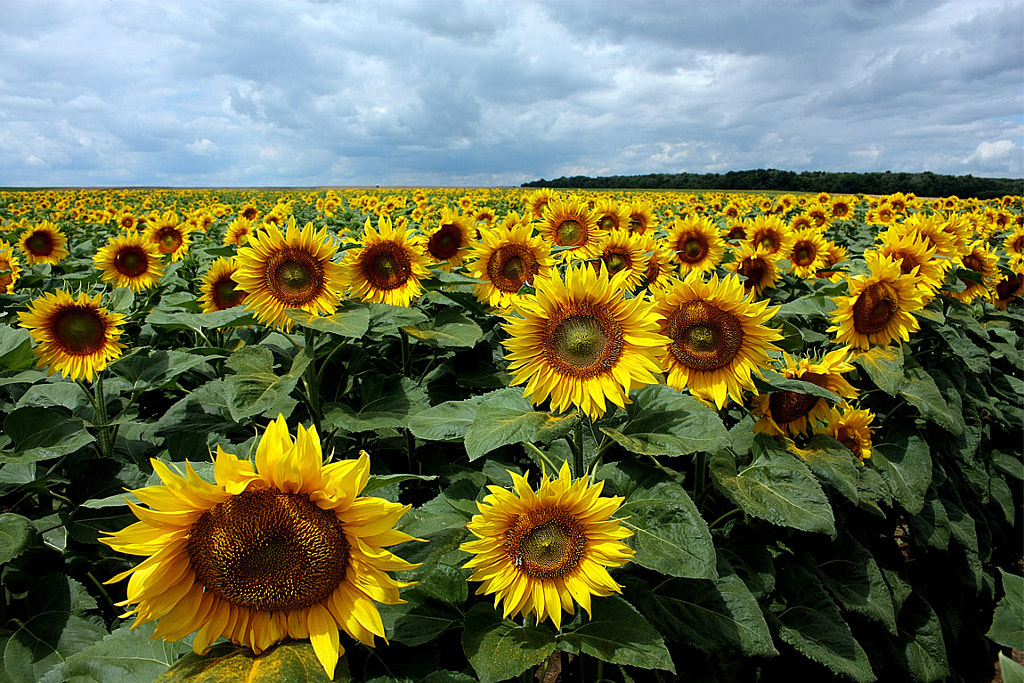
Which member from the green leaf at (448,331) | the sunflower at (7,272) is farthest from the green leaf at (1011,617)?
the sunflower at (7,272)

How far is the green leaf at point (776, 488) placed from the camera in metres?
1.94

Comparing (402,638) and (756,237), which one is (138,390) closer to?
(402,638)

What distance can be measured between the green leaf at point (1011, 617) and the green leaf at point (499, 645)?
184cm

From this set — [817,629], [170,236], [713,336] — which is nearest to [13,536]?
[713,336]

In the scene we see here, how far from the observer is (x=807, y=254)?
5.40 metres

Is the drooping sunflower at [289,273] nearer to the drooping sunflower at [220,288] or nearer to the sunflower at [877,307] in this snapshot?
the drooping sunflower at [220,288]

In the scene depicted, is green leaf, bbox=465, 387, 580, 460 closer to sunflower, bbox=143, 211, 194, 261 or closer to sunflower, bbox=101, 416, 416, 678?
sunflower, bbox=101, 416, 416, 678

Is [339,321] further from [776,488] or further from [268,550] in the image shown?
[776,488]

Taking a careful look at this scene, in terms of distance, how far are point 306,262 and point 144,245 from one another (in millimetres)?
3042

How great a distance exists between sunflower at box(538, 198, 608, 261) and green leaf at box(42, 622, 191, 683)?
2.96 m

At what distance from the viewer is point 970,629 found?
12.5ft

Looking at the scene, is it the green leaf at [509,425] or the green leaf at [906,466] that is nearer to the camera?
the green leaf at [509,425]

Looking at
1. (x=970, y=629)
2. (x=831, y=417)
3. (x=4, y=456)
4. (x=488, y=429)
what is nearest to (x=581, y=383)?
(x=488, y=429)

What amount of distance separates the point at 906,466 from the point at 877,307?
2.75ft
